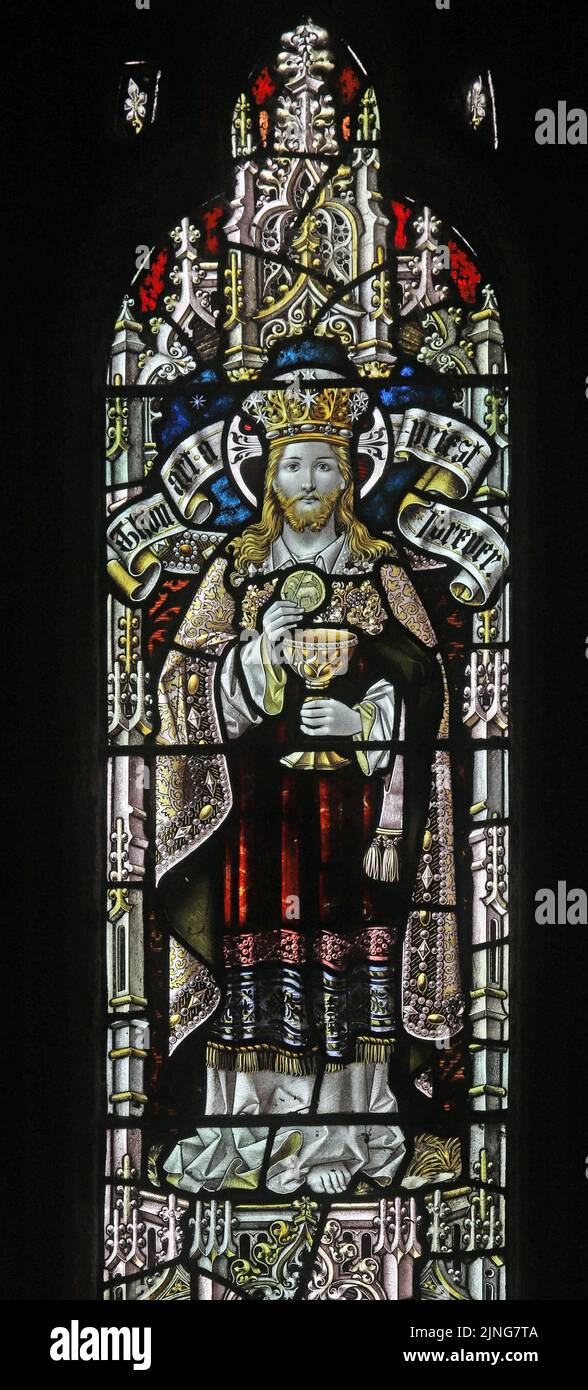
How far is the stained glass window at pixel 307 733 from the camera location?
20.3 ft

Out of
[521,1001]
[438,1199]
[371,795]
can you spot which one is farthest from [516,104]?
[438,1199]

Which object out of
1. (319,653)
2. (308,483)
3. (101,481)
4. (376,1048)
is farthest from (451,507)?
(376,1048)

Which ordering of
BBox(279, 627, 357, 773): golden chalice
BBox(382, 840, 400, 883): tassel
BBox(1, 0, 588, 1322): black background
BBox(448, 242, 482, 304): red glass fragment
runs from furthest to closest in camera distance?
BBox(448, 242, 482, 304): red glass fragment, BBox(279, 627, 357, 773): golden chalice, BBox(382, 840, 400, 883): tassel, BBox(1, 0, 588, 1322): black background

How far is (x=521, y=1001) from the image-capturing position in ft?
20.2

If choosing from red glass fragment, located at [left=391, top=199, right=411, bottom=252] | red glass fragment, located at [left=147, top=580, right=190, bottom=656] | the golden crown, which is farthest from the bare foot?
red glass fragment, located at [left=391, top=199, right=411, bottom=252]

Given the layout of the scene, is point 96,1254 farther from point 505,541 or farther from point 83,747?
point 505,541

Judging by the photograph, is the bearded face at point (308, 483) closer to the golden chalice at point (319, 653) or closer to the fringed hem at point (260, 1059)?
the golden chalice at point (319, 653)

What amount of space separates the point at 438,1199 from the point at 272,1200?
472mm

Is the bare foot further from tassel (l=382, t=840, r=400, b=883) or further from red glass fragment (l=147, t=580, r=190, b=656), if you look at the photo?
red glass fragment (l=147, t=580, r=190, b=656)

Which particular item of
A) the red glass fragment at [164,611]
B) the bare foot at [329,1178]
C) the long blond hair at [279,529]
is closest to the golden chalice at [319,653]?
the long blond hair at [279,529]

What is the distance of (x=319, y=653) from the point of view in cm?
638

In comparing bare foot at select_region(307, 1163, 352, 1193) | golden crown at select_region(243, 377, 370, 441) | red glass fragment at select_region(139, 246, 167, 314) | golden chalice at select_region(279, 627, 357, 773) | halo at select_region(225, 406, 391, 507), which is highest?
red glass fragment at select_region(139, 246, 167, 314)

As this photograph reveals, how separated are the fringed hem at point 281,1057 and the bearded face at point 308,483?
1.52 m

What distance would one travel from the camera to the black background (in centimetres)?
614
